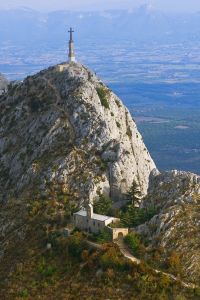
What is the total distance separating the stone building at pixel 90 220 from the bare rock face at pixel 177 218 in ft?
9.84

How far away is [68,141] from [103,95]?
36.6ft

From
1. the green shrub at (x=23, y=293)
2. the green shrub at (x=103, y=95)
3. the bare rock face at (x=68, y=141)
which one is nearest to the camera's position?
the green shrub at (x=23, y=293)

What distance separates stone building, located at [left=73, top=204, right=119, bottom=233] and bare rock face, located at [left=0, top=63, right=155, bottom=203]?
14.3 feet

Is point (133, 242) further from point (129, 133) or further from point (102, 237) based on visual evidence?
point (129, 133)

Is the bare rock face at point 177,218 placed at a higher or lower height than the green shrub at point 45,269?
higher

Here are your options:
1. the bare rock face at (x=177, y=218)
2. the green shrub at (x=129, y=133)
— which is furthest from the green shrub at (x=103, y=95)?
the bare rock face at (x=177, y=218)

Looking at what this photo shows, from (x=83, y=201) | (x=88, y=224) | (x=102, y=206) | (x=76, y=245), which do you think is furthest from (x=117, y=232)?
(x=83, y=201)

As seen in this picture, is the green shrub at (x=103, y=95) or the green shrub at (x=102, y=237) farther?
the green shrub at (x=103, y=95)

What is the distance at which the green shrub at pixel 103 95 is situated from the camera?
7661 cm

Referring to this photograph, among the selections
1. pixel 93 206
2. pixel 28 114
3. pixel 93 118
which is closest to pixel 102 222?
pixel 93 206

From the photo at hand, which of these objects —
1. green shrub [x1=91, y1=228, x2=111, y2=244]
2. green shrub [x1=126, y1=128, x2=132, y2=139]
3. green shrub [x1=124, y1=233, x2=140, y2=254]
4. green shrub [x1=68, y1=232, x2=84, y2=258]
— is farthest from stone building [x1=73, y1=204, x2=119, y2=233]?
green shrub [x1=126, y1=128, x2=132, y2=139]

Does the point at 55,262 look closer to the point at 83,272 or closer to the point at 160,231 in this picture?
the point at 83,272

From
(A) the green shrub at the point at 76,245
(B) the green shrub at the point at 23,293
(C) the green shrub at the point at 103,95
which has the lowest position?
(B) the green shrub at the point at 23,293

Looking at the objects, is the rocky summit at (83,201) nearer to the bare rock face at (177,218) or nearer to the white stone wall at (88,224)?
the bare rock face at (177,218)
